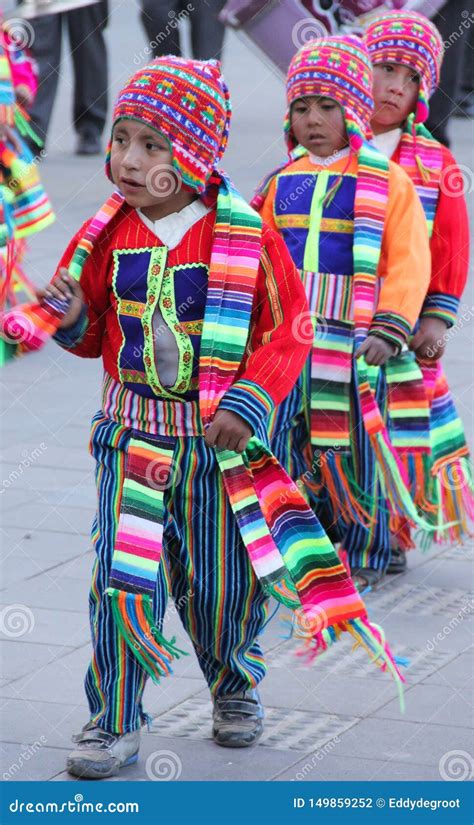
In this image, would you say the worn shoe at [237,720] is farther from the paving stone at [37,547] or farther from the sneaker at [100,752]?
the paving stone at [37,547]

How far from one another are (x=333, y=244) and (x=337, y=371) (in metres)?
0.39

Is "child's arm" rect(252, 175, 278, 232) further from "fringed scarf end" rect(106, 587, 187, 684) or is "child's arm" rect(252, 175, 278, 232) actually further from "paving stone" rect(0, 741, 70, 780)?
"paving stone" rect(0, 741, 70, 780)

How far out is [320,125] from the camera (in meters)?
4.75

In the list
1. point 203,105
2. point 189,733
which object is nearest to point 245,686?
point 189,733

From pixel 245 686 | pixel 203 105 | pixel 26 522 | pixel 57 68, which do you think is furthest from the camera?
pixel 57 68

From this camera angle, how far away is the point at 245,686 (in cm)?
390

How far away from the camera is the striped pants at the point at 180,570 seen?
3.65 m

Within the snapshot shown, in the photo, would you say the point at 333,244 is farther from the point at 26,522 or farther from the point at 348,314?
the point at 26,522

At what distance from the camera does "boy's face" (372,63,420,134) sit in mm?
5199

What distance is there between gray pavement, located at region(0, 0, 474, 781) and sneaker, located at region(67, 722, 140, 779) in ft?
0.13

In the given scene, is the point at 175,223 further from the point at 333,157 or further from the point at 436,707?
the point at 436,707

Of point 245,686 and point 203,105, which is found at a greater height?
point 203,105
